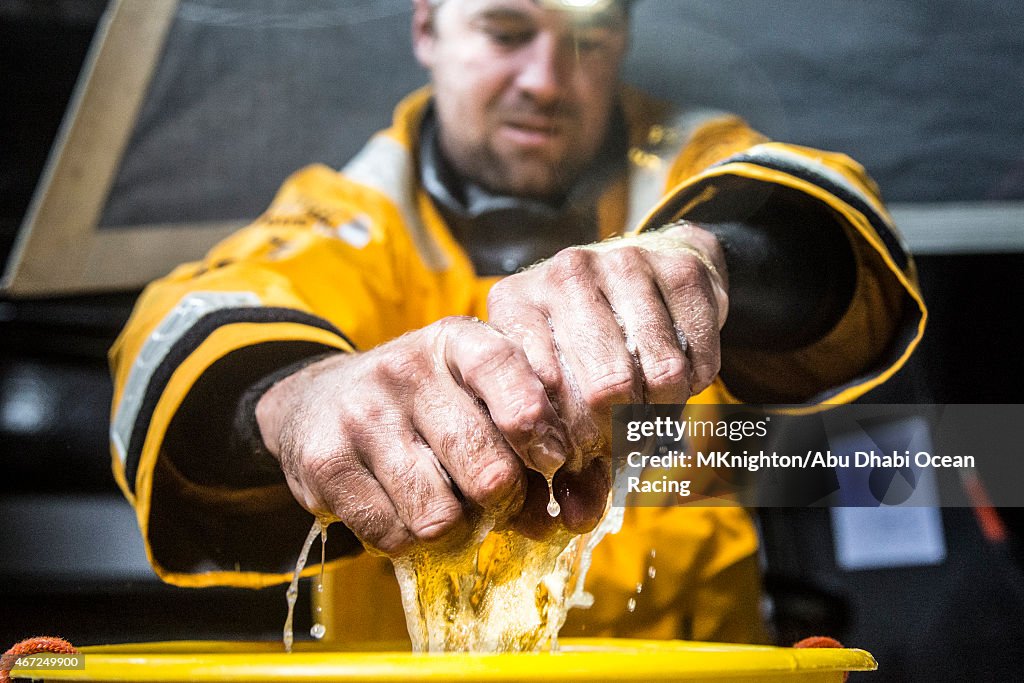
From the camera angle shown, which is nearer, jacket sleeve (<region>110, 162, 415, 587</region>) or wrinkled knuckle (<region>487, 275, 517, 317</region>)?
wrinkled knuckle (<region>487, 275, 517, 317</region>)

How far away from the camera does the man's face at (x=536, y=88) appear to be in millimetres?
497

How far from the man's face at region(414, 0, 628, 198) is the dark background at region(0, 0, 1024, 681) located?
3 centimetres

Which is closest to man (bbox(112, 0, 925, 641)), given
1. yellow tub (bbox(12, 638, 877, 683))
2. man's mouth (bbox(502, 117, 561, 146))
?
man's mouth (bbox(502, 117, 561, 146))

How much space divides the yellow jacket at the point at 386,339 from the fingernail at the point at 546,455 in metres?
0.14

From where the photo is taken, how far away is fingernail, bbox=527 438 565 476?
0.34 m

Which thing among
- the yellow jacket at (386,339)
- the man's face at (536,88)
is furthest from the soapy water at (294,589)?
the man's face at (536,88)

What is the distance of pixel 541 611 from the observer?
43 cm

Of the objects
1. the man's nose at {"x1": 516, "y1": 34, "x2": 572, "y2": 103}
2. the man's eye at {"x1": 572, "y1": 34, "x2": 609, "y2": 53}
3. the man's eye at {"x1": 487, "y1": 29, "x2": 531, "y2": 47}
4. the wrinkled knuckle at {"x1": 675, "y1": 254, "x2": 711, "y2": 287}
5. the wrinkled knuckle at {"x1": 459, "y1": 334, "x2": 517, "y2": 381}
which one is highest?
the man's eye at {"x1": 487, "y1": 29, "x2": 531, "y2": 47}

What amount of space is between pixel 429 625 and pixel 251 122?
0.35 m

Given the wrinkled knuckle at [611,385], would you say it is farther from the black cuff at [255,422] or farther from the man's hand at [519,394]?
the black cuff at [255,422]

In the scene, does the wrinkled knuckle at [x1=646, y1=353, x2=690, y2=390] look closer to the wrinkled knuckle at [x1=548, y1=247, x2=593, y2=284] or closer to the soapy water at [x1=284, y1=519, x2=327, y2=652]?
the wrinkled knuckle at [x1=548, y1=247, x2=593, y2=284]

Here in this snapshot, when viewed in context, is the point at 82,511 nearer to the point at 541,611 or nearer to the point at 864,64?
the point at 541,611

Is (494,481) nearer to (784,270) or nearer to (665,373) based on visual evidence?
(665,373)

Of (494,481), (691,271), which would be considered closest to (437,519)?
(494,481)
